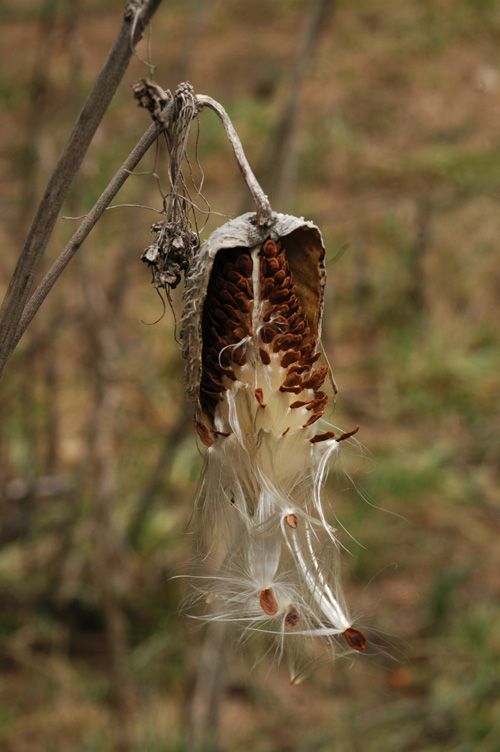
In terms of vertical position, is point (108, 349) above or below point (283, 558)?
above

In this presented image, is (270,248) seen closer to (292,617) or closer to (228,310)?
(228,310)

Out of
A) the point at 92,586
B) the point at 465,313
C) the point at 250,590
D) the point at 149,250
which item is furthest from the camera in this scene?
the point at 465,313

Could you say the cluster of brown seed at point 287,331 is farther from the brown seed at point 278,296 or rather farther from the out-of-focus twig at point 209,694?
the out-of-focus twig at point 209,694

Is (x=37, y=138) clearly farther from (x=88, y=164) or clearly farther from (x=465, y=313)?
(x=465, y=313)

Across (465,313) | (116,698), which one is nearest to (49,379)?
(116,698)

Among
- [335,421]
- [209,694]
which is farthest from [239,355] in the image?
[335,421]

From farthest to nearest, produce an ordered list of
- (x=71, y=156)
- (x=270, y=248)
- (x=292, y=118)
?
(x=292, y=118)
(x=270, y=248)
(x=71, y=156)

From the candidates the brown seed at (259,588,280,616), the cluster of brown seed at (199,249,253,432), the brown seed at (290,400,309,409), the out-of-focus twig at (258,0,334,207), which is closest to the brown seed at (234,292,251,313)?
the cluster of brown seed at (199,249,253,432)
